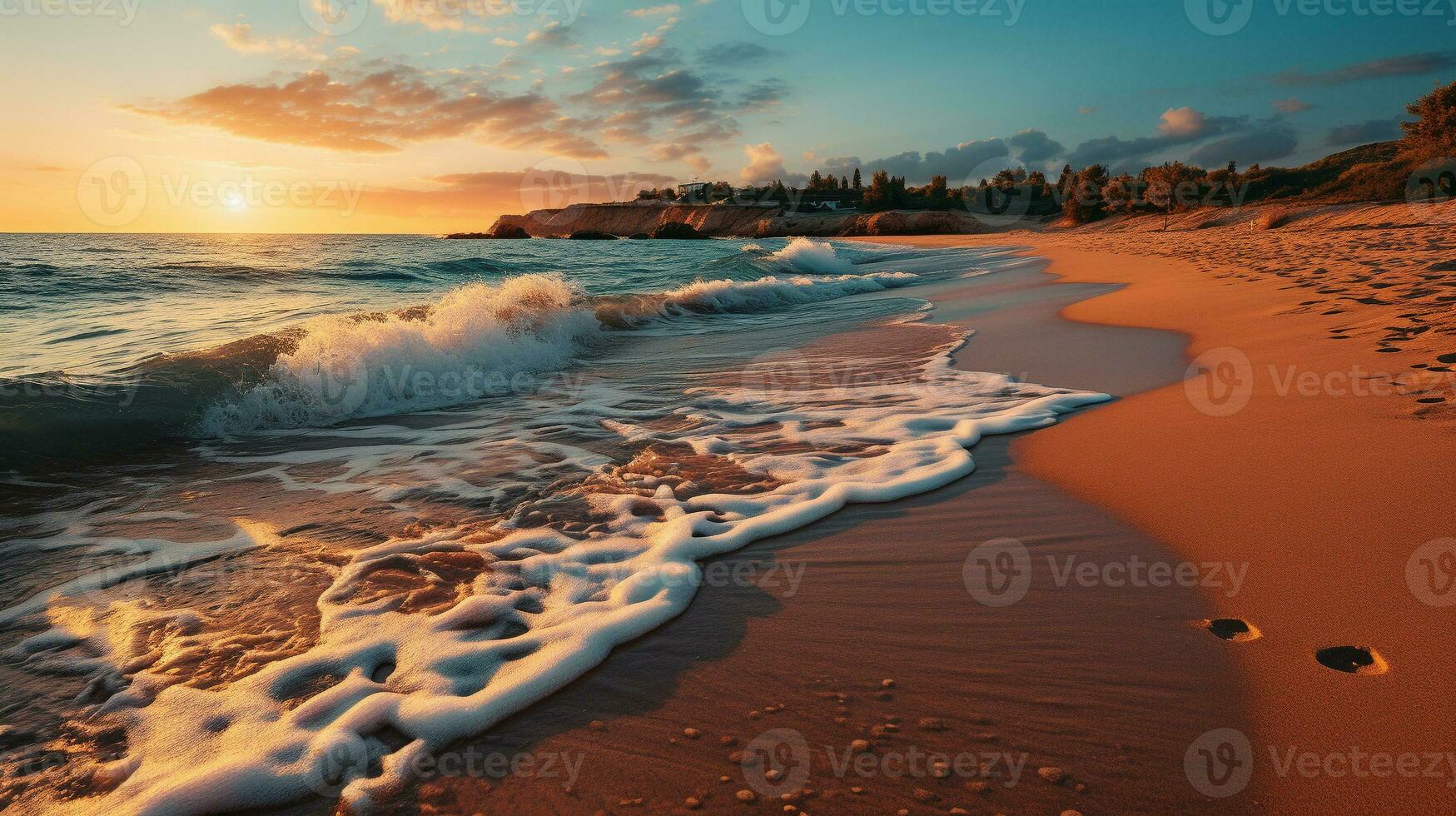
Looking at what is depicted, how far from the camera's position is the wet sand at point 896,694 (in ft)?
5.61

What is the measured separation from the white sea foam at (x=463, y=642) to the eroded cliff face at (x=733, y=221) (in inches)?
2992

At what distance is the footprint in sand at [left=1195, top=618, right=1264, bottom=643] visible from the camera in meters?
2.18

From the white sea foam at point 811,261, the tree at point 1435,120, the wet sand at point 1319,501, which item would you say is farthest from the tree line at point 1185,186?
the wet sand at point 1319,501

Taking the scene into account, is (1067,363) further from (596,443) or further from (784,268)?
(784,268)

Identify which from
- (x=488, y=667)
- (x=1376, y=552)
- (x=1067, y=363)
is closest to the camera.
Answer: (x=488, y=667)

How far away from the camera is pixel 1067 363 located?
6.29 m

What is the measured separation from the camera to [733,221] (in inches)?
4631

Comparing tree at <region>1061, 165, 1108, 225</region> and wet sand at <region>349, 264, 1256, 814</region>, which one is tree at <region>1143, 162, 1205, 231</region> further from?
wet sand at <region>349, 264, 1256, 814</region>

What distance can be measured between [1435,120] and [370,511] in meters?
47.1

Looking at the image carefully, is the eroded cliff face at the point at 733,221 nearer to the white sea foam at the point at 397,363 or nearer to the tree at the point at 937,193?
the tree at the point at 937,193

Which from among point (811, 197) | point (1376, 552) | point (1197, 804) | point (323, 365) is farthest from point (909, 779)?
point (811, 197)

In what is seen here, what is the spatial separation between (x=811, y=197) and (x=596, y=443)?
12627cm

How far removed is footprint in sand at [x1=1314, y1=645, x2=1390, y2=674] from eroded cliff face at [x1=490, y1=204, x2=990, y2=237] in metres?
77.1

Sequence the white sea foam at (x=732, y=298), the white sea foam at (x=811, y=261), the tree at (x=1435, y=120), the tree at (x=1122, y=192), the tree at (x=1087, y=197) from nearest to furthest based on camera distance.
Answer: the white sea foam at (x=732, y=298) → the white sea foam at (x=811, y=261) → the tree at (x=1435, y=120) → the tree at (x=1122, y=192) → the tree at (x=1087, y=197)
